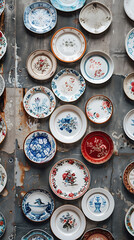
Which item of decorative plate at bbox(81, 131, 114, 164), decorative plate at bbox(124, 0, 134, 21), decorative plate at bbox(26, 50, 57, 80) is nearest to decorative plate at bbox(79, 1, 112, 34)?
decorative plate at bbox(124, 0, 134, 21)

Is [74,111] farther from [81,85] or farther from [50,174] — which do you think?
[50,174]

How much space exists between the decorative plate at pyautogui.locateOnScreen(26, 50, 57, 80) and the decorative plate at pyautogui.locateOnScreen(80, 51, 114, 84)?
307 millimetres

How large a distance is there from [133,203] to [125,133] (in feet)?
2.31

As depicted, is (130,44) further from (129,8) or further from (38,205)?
(38,205)

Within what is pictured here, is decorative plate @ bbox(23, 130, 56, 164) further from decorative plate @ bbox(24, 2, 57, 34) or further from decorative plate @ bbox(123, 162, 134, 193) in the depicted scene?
Result: decorative plate @ bbox(24, 2, 57, 34)

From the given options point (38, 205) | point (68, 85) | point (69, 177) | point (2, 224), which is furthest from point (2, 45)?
point (2, 224)

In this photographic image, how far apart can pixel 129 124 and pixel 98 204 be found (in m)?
0.84

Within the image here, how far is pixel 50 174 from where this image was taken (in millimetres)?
2746

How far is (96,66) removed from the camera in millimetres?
2809

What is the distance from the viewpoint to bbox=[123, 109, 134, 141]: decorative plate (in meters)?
2.79

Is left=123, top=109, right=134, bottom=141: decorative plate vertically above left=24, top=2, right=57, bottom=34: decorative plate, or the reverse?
left=24, top=2, right=57, bottom=34: decorative plate

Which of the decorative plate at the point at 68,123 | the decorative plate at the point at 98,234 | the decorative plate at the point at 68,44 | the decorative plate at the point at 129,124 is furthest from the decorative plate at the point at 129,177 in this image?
the decorative plate at the point at 68,44

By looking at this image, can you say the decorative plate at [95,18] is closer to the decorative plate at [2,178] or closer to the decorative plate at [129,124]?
the decorative plate at [129,124]

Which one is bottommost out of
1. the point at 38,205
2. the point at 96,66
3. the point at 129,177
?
the point at 38,205
